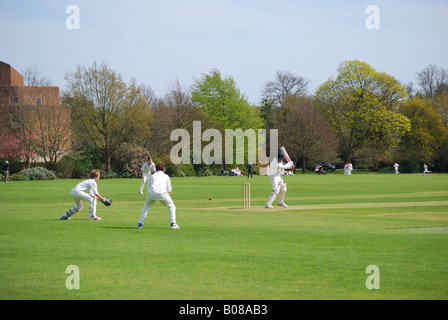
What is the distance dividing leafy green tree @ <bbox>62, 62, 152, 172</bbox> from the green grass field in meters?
52.7

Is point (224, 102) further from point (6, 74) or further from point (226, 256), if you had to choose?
point (226, 256)

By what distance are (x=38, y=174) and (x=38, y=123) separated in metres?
10.5

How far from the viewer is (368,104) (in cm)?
8931

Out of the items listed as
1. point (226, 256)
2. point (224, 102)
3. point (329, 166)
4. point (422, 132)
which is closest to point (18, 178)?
point (224, 102)

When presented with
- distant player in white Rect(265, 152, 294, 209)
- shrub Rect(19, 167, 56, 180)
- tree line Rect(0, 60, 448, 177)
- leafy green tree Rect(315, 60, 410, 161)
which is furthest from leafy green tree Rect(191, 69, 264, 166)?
distant player in white Rect(265, 152, 294, 209)

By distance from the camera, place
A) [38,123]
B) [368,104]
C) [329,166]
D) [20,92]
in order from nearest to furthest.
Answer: [38,123]
[20,92]
[368,104]
[329,166]

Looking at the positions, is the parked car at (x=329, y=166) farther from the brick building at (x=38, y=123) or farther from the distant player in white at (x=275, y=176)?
the distant player in white at (x=275, y=176)

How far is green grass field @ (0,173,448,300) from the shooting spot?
855 cm

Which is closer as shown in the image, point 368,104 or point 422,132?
point 368,104

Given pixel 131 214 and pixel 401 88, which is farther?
pixel 401 88

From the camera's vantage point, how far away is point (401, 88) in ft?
302

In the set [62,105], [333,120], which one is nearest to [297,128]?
[333,120]
